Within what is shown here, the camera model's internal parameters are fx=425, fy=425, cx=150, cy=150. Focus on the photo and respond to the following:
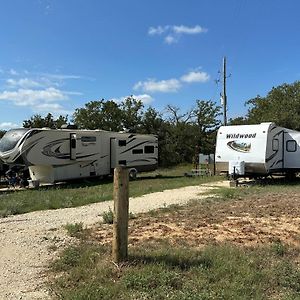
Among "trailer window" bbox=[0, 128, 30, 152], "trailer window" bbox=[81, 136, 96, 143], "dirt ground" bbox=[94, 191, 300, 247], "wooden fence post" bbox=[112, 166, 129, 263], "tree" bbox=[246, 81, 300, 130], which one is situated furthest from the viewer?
"tree" bbox=[246, 81, 300, 130]

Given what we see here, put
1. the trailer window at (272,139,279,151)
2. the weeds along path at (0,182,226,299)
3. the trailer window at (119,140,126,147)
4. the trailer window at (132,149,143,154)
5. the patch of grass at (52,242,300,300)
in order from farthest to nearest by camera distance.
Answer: the trailer window at (132,149,143,154), the trailer window at (119,140,126,147), the trailer window at (272,139,279,151), the weeds along path at (0,182,226,299), the patch of grass at (52,242,300,300)

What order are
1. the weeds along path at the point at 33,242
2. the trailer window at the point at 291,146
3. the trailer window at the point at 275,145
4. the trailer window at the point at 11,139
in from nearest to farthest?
1. the weeds along path at the point at 33,242
2. the trailer window at the point at 11,139
3. the trailer window at the point at 275,145
4. the trailer window at the point at 291,146

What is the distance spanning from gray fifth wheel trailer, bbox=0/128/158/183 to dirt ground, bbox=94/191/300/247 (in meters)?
9.42

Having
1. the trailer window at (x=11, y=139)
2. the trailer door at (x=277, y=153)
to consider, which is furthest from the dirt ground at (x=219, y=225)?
the trailer window at (x=11, y=139)

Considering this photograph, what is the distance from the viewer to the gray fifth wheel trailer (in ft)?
60.2

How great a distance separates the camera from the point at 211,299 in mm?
4176

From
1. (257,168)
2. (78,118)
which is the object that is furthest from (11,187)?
(78,118)

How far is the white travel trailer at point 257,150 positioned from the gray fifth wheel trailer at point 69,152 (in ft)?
16.6

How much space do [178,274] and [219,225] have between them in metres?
3.35

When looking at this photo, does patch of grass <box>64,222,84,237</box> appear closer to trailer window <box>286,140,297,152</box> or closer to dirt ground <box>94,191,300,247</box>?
dirt ground <box>94,191,300,247</box>

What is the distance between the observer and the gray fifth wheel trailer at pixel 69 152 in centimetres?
1836

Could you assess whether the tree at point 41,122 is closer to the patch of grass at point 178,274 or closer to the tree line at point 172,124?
the tree line at point 172,124

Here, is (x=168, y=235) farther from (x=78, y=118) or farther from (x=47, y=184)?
(x=78, y=118)

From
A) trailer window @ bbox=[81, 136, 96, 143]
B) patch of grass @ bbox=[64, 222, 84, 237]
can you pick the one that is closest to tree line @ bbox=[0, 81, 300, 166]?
trailer window @ bbox=[81, 136, 96, 143]
